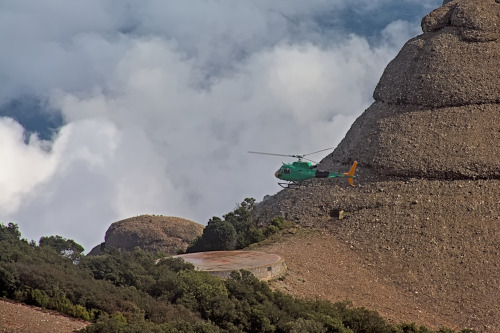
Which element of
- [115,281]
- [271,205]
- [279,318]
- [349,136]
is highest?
[349,136]

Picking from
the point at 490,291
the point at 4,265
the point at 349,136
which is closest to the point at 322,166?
the point at 349,136

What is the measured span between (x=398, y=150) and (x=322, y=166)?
23.3ft

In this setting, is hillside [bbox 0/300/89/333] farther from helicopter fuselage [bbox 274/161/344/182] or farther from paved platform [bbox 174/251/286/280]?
helicopter fuselage [bbox 274/161/344/182]

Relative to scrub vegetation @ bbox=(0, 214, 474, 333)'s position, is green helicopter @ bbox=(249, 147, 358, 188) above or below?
above

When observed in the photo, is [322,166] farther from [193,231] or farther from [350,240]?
[193,231]

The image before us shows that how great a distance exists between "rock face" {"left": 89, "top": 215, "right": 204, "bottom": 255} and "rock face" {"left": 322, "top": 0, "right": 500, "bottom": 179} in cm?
1751

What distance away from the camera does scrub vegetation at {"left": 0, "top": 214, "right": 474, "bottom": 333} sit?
34.6 meters

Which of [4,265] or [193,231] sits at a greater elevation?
[193,231]

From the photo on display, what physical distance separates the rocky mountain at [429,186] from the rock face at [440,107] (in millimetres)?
98

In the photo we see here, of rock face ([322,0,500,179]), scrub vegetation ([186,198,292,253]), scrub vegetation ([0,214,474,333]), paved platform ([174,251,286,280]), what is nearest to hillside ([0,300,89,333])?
scrub vegetation ([0,214,474,333])

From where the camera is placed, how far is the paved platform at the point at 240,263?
4756 cm

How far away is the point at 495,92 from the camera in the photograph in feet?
213

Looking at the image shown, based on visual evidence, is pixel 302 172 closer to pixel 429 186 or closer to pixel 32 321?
pixel 429 186

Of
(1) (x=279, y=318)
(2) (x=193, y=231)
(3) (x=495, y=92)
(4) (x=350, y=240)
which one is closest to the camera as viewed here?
(1) (x=279, y=318)
